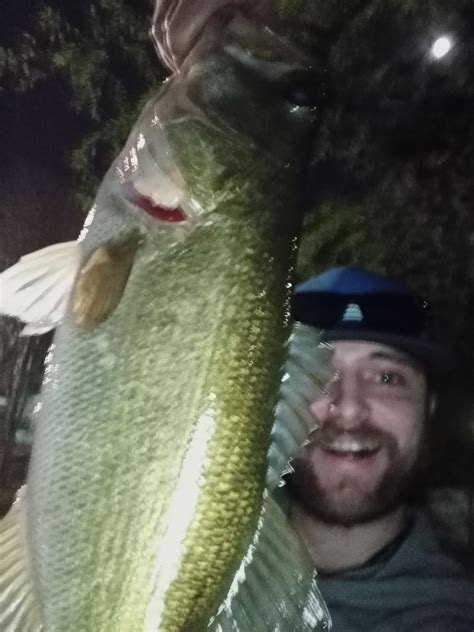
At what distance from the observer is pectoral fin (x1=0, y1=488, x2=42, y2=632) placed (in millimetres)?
734

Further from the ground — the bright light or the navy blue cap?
the bright light

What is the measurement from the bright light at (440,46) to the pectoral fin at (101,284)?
2643mm

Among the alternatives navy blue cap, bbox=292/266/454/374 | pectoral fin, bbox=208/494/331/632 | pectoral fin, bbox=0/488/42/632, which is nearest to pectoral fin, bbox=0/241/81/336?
pectoral fin, bbox=0/488/42/632

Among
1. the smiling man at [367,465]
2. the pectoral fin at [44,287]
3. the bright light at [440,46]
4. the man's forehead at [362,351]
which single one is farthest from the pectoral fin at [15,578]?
the bright light at [440,46]

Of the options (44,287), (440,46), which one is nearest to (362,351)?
(44,287)

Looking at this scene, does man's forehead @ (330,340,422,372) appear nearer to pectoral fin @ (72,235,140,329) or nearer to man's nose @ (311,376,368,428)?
man's nose @ (311,376,368,428)

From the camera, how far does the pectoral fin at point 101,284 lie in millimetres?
704

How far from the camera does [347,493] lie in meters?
1.41

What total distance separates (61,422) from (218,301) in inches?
7.9

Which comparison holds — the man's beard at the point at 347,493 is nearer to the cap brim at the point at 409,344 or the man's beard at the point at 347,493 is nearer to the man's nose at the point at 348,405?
the man's nose at the point at 348,405

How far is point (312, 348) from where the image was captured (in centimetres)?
75

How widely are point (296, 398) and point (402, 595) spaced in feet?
2.51

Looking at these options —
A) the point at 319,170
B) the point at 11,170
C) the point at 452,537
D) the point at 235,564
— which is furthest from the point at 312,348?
the point at 11,170

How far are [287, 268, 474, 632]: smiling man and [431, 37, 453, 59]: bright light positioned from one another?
1876mm
